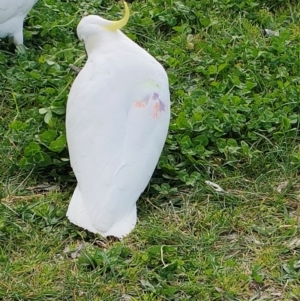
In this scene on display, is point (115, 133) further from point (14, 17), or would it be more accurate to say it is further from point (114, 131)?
point (14, 17)

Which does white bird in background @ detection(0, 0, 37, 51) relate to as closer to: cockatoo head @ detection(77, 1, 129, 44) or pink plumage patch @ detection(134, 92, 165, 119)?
cockatoo head @ detection(77, 1, 129, 44)

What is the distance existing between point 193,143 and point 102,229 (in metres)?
0.69

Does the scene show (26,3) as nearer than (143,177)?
No

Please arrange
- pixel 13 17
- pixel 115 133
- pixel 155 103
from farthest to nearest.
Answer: pixel 13 17, pixel 155 103, pixel 115 133

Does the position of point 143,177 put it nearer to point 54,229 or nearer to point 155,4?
point 54,229

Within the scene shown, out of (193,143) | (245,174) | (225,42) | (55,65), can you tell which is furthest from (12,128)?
(225,42)

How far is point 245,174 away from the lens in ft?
10.1

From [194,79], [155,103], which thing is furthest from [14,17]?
[155,103]

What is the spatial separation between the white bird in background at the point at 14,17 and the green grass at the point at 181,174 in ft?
0.35

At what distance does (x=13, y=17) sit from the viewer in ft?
11.9

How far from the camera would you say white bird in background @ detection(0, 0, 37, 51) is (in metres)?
3.53

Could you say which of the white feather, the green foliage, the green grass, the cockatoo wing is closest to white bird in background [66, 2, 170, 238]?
the cockatoo wing

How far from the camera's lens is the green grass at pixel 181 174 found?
99.0 inches

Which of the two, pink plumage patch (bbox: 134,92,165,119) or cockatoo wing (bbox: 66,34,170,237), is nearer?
cockatoo wing (bbox: 66,34,170,237)
